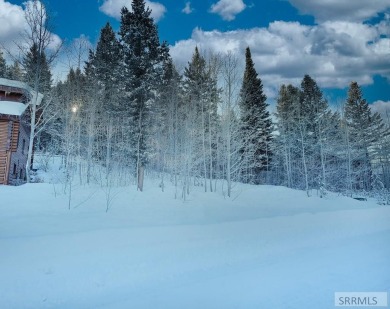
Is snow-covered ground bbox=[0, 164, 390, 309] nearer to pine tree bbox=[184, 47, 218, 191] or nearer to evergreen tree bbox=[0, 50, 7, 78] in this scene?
pine tree bbox=[184, 47, 218, 191]

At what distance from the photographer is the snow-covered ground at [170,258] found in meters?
5.77

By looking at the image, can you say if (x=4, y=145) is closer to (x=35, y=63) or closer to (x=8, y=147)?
(x=8, y=147)

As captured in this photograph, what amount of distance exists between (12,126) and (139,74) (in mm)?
10046

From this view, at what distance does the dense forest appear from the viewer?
21.3 meters

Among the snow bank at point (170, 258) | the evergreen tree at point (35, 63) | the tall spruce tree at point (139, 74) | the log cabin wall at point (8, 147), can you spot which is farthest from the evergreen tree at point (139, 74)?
the log cabin wall at point (8, 147)

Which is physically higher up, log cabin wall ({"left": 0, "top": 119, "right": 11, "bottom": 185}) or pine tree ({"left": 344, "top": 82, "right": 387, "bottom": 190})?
pine tree ({"left": 344, "top": 82, "right": 387, "bottom": 190})

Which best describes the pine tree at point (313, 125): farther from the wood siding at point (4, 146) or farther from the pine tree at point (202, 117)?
the wood siding at point (4, 146)

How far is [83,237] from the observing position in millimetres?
9141

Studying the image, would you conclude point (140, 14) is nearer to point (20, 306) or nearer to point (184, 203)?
point (184, 203)

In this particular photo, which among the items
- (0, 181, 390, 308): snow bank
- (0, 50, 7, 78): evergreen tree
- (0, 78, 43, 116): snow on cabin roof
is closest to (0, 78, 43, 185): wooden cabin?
(0, 78, 43, 116): snow on cabin roof

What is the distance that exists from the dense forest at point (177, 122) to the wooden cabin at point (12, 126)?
1.57 m

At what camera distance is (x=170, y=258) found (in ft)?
26.2

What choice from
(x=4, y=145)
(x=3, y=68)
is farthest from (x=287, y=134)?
(x=3, y=68)

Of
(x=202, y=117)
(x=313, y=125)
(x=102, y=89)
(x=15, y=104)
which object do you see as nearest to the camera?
(x=15, y=104)
